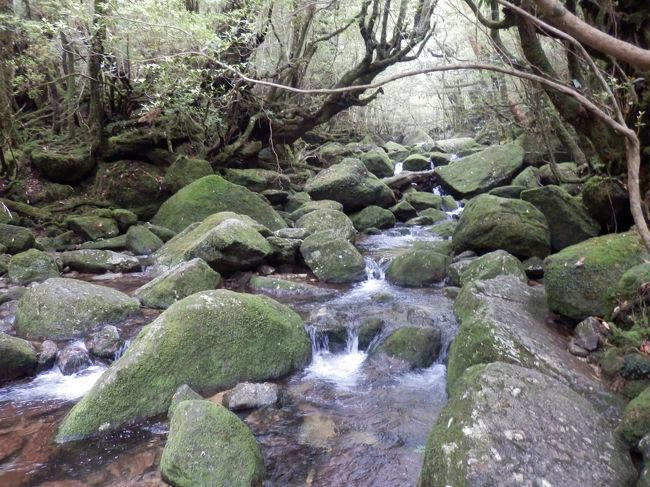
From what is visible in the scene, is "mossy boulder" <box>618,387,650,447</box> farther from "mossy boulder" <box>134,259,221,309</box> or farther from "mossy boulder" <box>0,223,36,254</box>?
"mossy boulder" <box>0,223,36,254</box>

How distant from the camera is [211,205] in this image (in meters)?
10.2

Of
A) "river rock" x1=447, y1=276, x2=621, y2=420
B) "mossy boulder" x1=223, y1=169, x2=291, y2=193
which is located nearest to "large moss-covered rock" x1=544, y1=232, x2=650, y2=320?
"river rock" x1=447, y1=276, x2=621, y2=420

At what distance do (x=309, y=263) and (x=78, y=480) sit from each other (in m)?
5.16

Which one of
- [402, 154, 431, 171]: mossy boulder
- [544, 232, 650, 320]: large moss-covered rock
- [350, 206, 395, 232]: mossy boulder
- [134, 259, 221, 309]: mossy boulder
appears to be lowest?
[350, 206, 395, 232]: mossy boulder

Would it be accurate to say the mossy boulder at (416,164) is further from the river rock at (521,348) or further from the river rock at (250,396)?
the river rock at (250,396)

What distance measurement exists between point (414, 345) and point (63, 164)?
9.66 meters

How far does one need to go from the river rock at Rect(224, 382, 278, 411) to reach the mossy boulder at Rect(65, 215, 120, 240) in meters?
6.80

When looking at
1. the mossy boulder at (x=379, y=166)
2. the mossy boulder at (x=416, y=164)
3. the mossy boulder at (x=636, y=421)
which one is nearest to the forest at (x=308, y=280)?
the mossy boulder at (x=636, y=421)

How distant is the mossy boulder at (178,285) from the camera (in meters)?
6.37

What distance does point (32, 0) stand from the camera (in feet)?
40.7

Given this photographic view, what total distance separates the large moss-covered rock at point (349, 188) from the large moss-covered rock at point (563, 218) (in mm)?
5412

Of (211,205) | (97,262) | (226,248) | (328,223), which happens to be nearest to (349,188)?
(328,223)

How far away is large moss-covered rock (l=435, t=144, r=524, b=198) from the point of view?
1294cm

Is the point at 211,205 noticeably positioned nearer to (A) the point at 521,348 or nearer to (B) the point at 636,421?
(A) the point at 521,348
